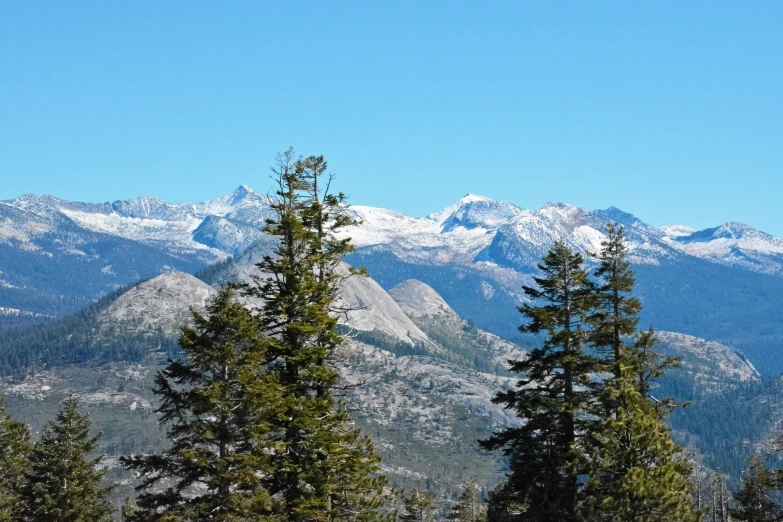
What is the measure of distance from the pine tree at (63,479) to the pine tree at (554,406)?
24.6 meters

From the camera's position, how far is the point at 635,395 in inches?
1468

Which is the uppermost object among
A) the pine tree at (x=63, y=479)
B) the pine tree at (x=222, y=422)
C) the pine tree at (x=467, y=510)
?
the pine tree at (x=222, y=422)

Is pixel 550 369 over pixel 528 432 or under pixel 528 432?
over

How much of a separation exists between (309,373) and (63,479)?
869 inches

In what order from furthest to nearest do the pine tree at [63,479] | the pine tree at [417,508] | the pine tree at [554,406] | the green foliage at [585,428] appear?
the pine tree at [417,508]
the pine tree at [63,479]
the pine tree at [554,406]
the green foliage at [585,428]

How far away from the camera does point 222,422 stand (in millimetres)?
33188

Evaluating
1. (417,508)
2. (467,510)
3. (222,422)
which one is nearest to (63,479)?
(222,422)

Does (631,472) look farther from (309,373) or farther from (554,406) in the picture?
(309,373)

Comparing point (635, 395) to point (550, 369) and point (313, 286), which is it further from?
point (313, 286)

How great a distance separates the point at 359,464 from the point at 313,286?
764 cm

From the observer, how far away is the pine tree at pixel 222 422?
106 feet

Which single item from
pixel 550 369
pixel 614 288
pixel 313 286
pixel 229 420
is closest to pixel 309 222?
pixel 313 286

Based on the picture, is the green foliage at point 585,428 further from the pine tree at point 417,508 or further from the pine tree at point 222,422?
the pine tree at point 417,508

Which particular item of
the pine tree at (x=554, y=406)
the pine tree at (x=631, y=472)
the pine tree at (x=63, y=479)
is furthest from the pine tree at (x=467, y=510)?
the pine tree at (x=631, y=472)
